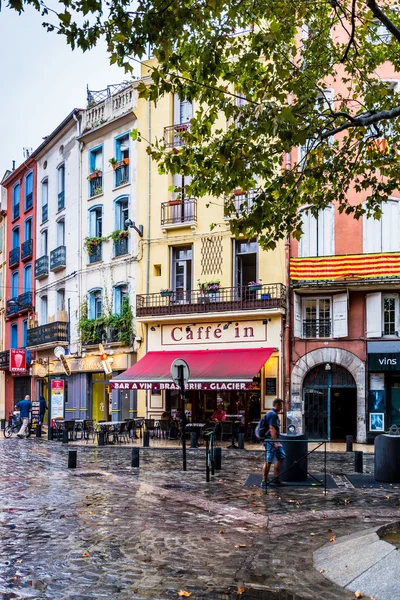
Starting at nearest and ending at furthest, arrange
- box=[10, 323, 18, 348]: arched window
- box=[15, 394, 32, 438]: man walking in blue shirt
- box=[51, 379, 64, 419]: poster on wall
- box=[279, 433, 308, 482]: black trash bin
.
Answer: box=[279, 433, 308, 482]: black trash bin < box=[15, 394, 32, 438]: man walking in blue shirt < box=[51, 379, 64, 419]: poster on wall < box=[10, 323, 18, 348]: arched window

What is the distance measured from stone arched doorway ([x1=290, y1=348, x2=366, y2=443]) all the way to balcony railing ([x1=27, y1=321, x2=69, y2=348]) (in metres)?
13.0

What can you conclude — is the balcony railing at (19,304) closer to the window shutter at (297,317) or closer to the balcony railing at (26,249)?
the balcony railing at (26,249)

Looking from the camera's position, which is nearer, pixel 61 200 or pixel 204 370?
pixel 204 370

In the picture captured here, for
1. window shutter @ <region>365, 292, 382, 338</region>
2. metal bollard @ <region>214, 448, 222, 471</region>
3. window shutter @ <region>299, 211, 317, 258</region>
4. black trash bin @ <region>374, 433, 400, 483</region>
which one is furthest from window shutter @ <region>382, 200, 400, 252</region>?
black trash bin @ <region>374, 433, 400, 483</region>

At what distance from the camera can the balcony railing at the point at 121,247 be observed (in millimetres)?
31320

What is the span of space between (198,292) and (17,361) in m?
14.1

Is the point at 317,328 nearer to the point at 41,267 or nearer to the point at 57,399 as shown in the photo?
the point at 57,399

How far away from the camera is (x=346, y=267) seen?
25688 millimetres

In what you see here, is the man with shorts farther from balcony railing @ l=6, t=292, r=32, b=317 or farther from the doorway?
balcony railing @ l=6, t=292, r=32, b=317

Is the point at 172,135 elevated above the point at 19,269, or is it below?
above

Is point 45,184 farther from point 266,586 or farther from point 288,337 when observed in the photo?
point 266,586

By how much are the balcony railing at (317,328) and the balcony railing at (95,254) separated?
34.9 feet

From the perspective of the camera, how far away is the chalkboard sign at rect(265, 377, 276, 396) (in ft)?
86.3

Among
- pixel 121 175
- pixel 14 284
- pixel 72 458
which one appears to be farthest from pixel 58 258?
pixel 72 458
